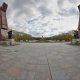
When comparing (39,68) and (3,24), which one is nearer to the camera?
(39,68)

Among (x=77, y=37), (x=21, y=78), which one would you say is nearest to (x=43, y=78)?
(x=21, y=78)

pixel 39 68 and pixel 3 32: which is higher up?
pixel 3 32

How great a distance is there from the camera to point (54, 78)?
1932 mm

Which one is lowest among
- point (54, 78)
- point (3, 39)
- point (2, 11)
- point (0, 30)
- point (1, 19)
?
point (54, 78)

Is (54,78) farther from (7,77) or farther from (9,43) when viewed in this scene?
(9,43)

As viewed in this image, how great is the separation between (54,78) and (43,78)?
1.33ft

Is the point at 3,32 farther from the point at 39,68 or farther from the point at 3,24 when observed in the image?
the point at 39,68

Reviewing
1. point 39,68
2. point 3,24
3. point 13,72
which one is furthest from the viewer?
point 3,24

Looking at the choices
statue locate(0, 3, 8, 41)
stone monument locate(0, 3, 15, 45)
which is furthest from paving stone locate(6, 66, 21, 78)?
statue locate(0, 3, 8, 41)

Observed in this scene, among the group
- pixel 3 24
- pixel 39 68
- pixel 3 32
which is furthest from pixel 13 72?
pixel 3 24

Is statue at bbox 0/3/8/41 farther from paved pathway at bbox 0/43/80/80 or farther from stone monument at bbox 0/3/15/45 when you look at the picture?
paved pathway at bbox 0/43/80/80

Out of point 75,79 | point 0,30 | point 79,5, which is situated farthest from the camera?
point 79,5

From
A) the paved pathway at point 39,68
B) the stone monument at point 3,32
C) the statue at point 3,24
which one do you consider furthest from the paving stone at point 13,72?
the statue at point 3,24

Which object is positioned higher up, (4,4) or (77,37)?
(4,4)
